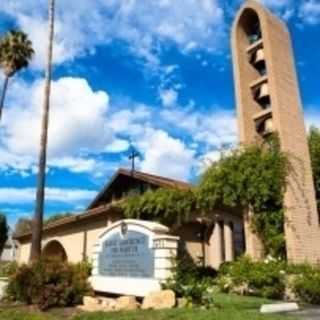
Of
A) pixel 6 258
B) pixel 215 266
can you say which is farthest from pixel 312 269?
pixel 6 258

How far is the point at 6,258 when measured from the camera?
225ft

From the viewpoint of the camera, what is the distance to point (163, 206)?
18703 millimetres

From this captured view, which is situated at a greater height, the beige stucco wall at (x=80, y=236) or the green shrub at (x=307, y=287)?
the beige stucco wall at (x=80, y=236)

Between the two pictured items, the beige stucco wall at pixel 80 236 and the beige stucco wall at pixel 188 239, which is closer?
the beige stucco wall at pixel 188 239

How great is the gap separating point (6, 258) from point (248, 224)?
5859 centimetres

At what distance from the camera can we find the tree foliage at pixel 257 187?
1641cm

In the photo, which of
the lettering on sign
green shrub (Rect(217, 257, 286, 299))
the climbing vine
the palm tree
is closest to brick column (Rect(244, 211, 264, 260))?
the climbing vine

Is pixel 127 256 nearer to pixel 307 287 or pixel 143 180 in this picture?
pixel 307 287

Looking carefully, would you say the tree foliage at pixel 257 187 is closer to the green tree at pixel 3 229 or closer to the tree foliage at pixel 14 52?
the tree foliage at pixel 14 52

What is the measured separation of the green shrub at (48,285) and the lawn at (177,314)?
0.82 metres

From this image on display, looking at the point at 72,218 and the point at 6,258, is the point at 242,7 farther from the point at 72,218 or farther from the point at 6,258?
the point at 6,258

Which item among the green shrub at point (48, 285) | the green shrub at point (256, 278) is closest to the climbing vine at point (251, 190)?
the green shrub at point (256, 278)

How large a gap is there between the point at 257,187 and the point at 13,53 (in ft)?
69.0

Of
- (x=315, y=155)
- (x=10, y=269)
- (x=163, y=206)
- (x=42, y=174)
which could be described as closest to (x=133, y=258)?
(x=163, y=206)
